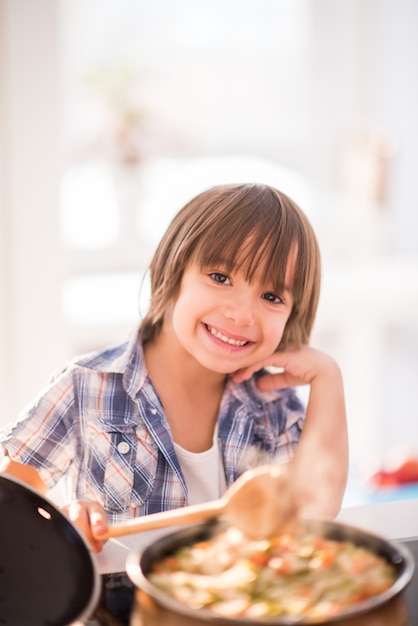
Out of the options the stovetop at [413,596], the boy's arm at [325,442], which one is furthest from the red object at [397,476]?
the stovetop at [413,596]

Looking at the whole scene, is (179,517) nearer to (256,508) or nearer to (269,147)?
(256,508)

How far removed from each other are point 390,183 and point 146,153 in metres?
1.05

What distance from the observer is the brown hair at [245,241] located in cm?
121

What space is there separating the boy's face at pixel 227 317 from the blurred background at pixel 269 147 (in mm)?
1481

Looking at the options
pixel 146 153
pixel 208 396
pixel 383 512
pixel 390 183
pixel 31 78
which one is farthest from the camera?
pixel 390 183

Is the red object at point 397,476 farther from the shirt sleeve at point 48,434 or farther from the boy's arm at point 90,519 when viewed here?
the boy's arm at point 90,519

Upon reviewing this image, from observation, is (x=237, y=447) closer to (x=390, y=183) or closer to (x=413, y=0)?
(x=390, y=183)

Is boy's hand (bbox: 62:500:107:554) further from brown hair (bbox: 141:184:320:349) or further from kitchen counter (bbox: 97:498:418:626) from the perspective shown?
brown hair (bbox: 141:184:320:349)

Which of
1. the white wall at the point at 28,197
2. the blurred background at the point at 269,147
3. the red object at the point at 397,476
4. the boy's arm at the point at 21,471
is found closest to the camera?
the boy's arm at the point at 21,471

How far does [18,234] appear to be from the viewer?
243 centimetres

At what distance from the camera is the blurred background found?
10.9 feet

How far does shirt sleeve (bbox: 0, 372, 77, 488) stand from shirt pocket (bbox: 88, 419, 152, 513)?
4 cm

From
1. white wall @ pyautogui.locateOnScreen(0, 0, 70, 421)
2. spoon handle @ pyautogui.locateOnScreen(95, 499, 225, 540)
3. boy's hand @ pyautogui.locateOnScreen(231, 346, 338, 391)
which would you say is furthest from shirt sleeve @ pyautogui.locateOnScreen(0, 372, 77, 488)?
white wall @ pyautogui.locateOnScreen(0, 0, 70, 421)

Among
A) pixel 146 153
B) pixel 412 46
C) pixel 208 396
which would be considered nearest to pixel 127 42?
pixel 146 153
